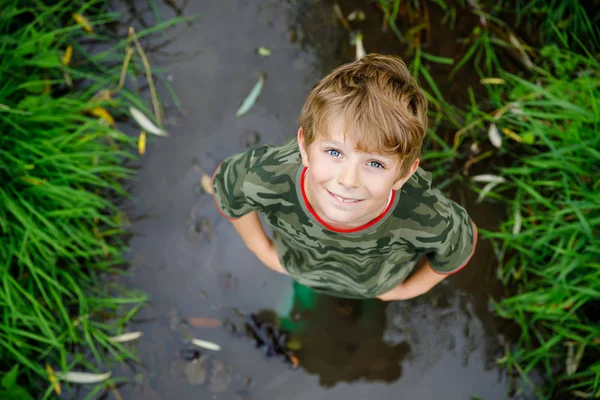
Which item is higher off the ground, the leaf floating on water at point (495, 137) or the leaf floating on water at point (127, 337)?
the leaf floating on water at point (495, 137)

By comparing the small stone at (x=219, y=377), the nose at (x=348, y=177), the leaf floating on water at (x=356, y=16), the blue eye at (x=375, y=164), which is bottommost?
the small stone at (x=219, y=377)

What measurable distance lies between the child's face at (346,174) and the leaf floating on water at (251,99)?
4.60 ft

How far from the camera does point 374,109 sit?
1.18 meters

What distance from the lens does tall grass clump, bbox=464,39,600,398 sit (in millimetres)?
2361

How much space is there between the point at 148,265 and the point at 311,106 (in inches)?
59.5

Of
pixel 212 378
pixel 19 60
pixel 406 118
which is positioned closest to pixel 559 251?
pixel 406 118

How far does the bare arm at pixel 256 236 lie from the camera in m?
1.84

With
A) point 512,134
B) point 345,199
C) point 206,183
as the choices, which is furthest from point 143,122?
point 512,134

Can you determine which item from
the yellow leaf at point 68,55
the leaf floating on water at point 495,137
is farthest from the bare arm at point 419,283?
the yellow leaf at point 68,55

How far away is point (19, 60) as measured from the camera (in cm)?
234

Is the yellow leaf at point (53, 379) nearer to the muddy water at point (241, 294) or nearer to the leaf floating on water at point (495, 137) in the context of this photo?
the muddy water at point (241, 294)

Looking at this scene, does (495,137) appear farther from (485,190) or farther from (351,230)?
(351,230)

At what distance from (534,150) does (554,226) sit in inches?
15.5

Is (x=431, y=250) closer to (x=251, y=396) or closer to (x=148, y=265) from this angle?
(x=251, y=396)
